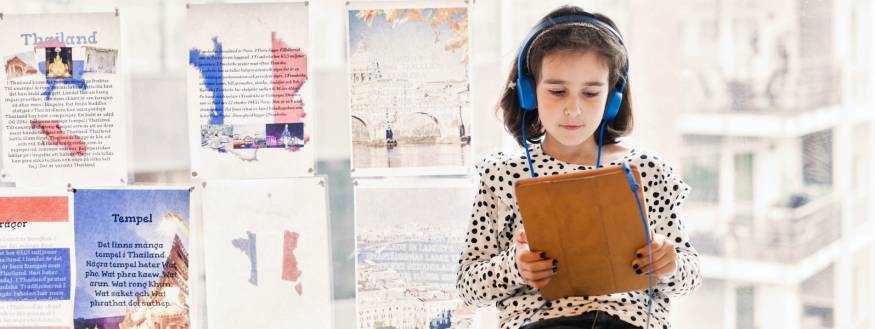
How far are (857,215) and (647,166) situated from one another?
581 mm

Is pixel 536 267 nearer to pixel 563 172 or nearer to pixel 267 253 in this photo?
pixel 563 172

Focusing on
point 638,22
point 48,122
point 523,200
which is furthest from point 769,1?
point 48,122

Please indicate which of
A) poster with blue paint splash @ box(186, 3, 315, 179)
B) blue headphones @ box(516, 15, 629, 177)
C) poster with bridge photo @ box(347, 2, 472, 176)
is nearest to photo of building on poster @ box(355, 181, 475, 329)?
poster with bridge photo @ box(347, 2, 472, 176)

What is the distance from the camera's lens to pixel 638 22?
159cm

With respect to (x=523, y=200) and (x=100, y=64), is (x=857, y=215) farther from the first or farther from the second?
(x=100, y=64)

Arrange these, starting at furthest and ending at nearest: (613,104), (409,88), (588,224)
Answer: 1. (409,88)
2. (613,104)
3. (588,224)

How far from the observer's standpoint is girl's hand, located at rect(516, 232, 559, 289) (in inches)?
45.6

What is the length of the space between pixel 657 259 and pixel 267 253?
0.72 m

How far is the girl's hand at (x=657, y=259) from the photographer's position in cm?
115

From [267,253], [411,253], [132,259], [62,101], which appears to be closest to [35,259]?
[132,259]

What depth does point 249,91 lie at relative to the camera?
1.57 meters

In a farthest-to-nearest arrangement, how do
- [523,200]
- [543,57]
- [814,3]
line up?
[814,3]
[543,57]
[523,200]

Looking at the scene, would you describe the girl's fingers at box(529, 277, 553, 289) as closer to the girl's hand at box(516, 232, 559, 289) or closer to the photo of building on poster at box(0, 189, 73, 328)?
the girl's hand at box(516, 232, 559, 289)

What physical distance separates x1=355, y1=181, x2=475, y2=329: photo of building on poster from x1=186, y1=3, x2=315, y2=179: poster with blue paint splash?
0.15 meters
